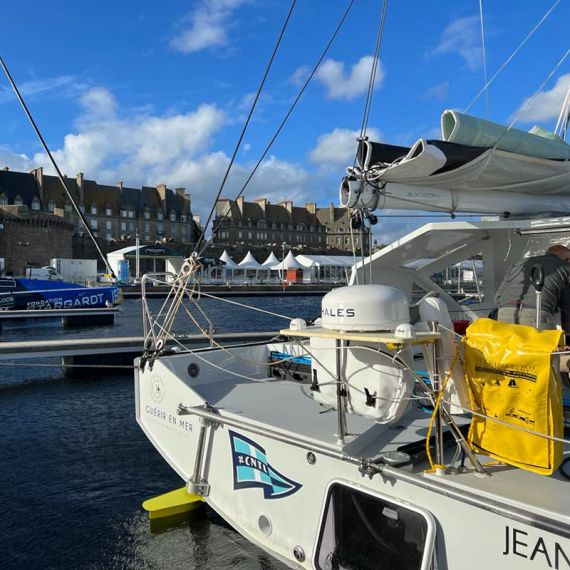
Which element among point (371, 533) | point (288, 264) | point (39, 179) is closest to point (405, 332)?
point (371, 533)

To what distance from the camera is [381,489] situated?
10.5ft

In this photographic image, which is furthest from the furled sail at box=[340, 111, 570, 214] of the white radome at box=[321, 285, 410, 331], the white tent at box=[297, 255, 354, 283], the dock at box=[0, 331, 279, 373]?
the white tent at box=[297, 255, 354, 283]

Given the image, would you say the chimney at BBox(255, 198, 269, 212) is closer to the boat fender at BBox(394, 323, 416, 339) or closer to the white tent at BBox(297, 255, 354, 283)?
the white tent at BBox(297, 255, 354, 283)

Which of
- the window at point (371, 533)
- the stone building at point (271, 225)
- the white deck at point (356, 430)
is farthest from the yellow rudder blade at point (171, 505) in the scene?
the stone building at point (271, 225)

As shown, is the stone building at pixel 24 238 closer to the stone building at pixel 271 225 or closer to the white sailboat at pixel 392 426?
the stone building at pixel 271 225

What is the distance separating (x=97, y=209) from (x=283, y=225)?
34.0 meters

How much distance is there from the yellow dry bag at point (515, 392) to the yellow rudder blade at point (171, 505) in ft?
10.3

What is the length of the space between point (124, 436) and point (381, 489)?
5.95 m

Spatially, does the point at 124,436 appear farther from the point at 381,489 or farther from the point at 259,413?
the point at 381,489

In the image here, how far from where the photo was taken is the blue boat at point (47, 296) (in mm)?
26562

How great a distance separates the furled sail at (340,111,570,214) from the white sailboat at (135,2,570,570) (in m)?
0.02

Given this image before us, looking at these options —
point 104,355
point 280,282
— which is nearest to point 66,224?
point 280,282

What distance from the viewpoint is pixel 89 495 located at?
6.04m

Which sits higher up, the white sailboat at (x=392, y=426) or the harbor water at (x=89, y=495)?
the white sailboat at (x=392, y=426)
